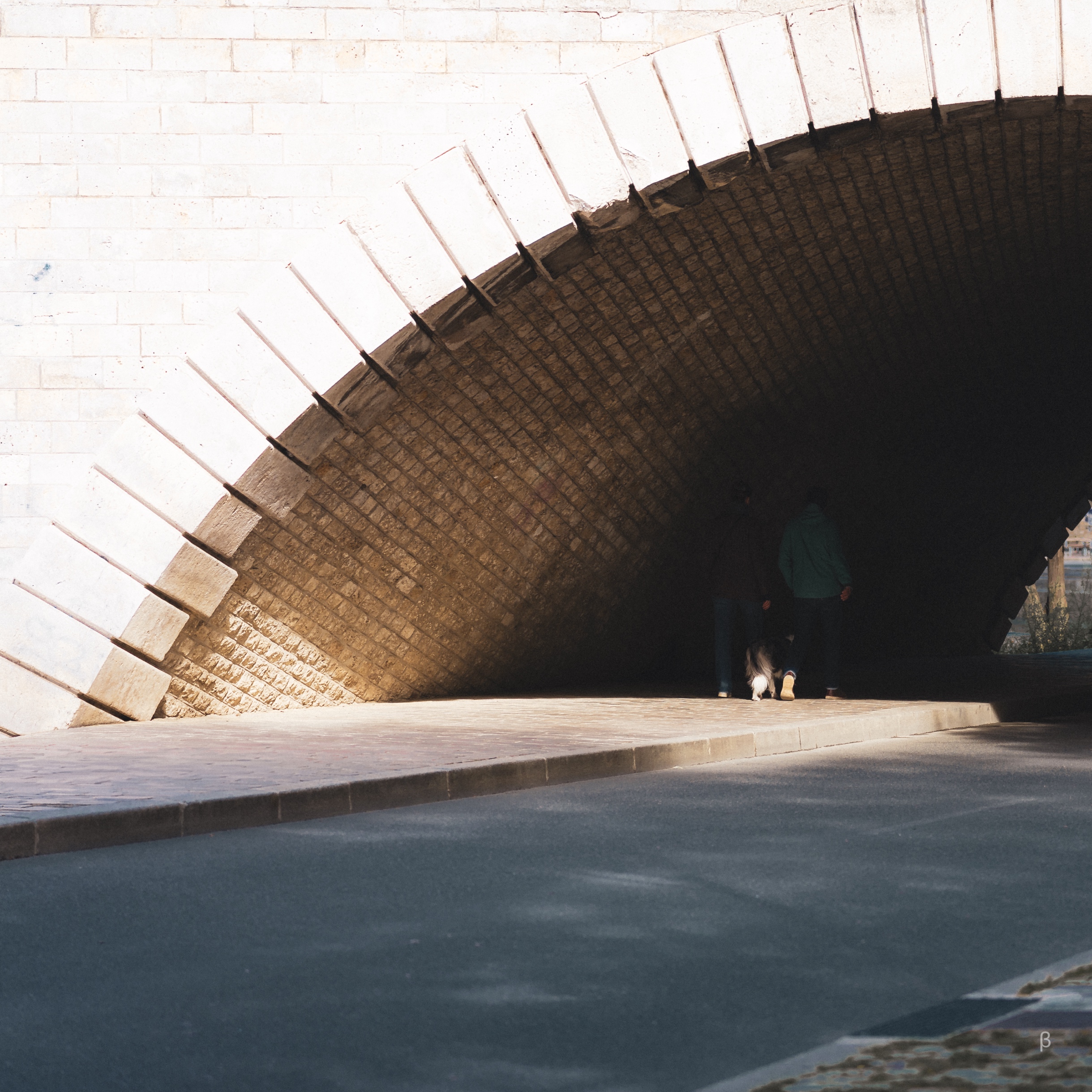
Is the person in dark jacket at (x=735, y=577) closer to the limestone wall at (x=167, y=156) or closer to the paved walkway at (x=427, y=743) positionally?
the paved walkway at (x=427, y=743)

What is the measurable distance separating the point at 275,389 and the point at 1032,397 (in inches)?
360

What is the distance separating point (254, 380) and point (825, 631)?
487 cm

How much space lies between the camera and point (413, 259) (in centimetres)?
953

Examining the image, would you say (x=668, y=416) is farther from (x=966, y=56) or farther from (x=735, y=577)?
(x=966, y=56)

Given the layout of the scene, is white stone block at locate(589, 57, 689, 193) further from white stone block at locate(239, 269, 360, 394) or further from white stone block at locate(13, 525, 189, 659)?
white stone block at locate(13, 525, 189, 659)

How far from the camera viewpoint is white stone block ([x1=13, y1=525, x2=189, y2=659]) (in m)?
9.45

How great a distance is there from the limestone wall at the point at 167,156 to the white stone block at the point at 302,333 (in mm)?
234

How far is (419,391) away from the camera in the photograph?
10273 mm

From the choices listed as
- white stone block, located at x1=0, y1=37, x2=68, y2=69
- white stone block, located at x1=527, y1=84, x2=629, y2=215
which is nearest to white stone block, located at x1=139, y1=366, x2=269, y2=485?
white stone block, located at x1=0, y1=37, x2=68, y2=69

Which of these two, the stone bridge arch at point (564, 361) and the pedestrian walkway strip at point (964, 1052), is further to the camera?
the stone bridge arch at point (564, 361)

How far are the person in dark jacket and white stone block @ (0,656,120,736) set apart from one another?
4910 mm

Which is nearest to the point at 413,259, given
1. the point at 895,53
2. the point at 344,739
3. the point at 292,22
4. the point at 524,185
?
the point at 524,185

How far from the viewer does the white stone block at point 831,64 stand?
9305 millimetres

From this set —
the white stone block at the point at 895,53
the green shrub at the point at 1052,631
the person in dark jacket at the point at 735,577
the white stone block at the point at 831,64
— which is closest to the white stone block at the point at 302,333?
the white stone block at the point at 831,64
